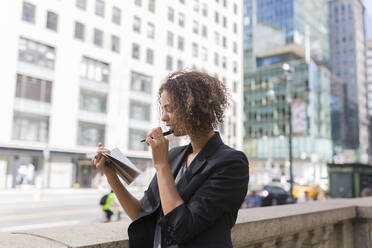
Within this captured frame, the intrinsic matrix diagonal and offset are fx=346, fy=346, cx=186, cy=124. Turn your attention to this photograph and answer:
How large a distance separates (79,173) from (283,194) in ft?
72.7

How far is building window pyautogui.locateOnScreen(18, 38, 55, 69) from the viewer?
102ft

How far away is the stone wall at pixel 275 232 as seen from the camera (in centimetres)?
181

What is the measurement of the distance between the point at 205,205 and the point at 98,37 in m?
38.6

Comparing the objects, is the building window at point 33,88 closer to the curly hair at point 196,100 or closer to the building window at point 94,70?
the building window at point 94,70

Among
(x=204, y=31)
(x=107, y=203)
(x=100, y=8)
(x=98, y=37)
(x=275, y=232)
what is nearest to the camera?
(x=275, y=232)

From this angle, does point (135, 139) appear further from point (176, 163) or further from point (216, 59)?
point (176, 163)

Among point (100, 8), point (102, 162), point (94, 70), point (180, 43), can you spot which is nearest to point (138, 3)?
point (100, 8)

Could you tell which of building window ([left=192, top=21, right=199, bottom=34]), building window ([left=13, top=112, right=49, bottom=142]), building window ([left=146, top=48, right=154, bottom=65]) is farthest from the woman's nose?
building window ([left=192, top=21, right=199, bottom=34])

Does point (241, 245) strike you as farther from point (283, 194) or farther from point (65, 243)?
point (283, 194)

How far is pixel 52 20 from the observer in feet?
109

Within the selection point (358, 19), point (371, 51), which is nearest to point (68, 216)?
point (358, 19)

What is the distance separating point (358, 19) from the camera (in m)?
118

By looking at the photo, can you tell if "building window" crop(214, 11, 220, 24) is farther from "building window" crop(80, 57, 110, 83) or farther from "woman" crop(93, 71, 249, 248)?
"woman" crop(93, 71, 249, 248)

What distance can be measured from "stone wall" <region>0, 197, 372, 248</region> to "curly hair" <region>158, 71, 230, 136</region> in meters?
0.79
